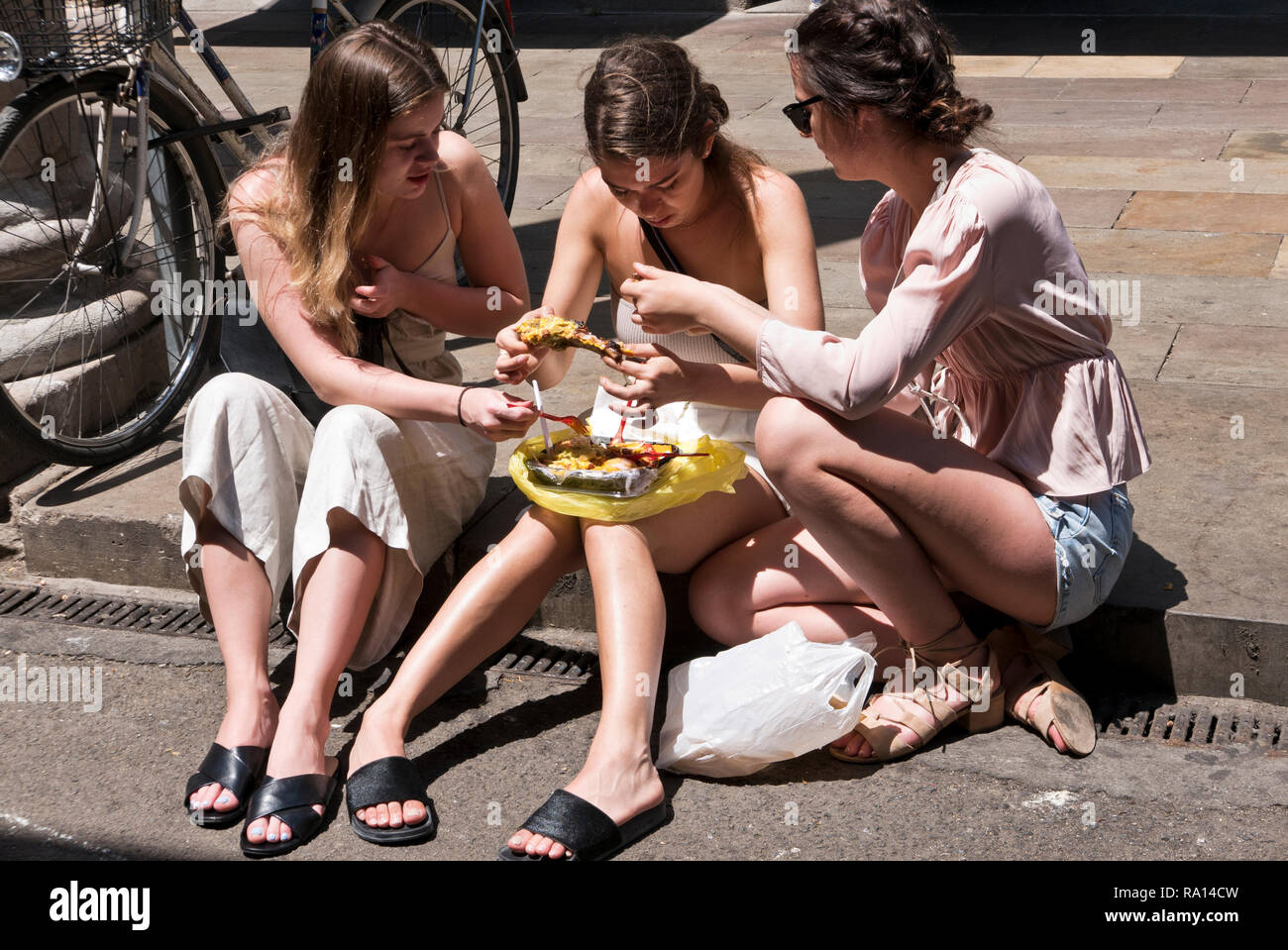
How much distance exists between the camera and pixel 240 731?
2791mm

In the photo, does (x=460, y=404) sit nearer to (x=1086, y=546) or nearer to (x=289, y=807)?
(x=289, y=807)

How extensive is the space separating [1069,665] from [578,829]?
1.16 metres

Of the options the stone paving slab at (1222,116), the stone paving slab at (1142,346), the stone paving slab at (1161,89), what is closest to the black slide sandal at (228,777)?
the stone paving slab at (1142,346)

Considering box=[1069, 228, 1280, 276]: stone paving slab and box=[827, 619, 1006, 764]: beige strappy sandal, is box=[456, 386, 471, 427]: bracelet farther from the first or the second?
box=[1069, 228, 1280, 276]: stone paving slab

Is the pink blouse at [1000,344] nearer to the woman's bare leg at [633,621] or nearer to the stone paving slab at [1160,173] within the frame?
the woman's bare leg at [633,621]

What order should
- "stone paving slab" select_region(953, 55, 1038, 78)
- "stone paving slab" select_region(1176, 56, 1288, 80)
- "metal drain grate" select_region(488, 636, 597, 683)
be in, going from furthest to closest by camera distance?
"stone paving slab" select_region(953, 55, 1038, 78) < "stone paving slab" select_region(1176, 56, 1288, 80) < "metal drain grate" select_region(488, 636, 597, 683)

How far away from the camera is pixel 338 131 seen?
9.66ft

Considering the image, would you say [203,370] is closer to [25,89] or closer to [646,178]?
[25,89]

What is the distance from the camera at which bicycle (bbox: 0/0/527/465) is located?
3674mm

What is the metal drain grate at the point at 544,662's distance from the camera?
324 cm

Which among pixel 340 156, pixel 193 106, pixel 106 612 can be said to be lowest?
pixel 106 612

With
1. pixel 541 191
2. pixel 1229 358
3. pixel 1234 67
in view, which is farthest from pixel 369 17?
pixel 1234 67

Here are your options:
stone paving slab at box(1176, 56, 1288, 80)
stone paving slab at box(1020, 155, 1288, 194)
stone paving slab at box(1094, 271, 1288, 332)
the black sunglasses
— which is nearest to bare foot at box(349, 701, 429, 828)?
the black sunglasses

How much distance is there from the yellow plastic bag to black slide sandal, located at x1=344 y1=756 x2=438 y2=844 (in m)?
0.58
